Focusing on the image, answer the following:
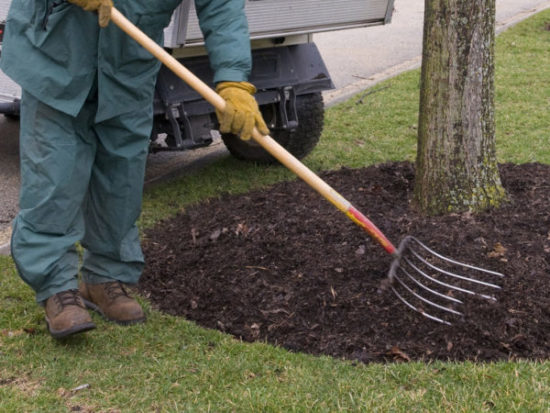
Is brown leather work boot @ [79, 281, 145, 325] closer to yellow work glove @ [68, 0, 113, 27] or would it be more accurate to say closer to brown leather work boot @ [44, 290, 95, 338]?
brown leather work boot @ [44, 290, 95, 338]

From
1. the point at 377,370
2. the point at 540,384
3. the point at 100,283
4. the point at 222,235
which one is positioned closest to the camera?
the point at 540,384

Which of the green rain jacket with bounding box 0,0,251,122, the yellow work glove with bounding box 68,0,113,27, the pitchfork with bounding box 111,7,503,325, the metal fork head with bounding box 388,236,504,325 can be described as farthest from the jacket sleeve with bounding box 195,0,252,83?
the metal fork head with bounding box 388,236,504,325

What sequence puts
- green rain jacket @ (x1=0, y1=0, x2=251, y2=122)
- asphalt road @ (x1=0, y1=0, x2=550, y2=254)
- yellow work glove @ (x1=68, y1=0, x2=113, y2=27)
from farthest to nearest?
asphalt road @ (x1=0, y1=0, x2=550, y2=254) < green rain jacket @ (x1=0, y1=0, x2=251, y2=122) < yellow work glove @ (x1=68, y1=0, x2=113, y2=27)

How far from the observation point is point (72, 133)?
354cm

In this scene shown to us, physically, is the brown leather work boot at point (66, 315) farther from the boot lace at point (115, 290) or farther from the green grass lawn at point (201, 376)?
the boot lace at point (115, 290)

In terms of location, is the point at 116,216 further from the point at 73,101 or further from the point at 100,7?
the point at 100,7

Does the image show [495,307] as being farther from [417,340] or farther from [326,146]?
[326,146]

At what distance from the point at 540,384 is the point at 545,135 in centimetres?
390

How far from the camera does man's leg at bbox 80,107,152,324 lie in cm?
372

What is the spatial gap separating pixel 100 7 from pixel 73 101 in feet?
1.46

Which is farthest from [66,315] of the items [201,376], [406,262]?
[406,262]

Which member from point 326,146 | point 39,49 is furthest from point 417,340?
point 326,146

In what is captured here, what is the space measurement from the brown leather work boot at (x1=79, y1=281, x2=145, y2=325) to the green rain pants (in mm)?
60

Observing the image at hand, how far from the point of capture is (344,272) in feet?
12.9
